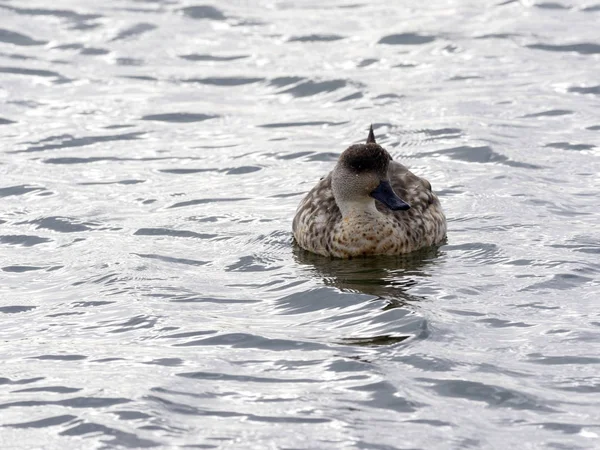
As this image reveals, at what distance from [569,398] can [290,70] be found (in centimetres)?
1092

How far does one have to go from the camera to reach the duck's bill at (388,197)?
12.4m

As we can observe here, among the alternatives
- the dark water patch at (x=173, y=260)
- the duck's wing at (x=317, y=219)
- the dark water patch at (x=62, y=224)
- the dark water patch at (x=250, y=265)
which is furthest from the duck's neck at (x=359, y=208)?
the dark water patch at (x=62, y=224)

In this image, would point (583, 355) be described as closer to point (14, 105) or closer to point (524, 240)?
point (524, 240)

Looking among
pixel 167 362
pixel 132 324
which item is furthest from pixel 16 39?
pixel 167 362

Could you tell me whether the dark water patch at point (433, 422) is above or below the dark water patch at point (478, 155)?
below

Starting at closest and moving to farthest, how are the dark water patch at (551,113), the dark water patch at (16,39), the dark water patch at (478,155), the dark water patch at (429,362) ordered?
the dark water patch at (429,362) < the dark water patch at (478,155) < the dark water patch at (551,113) < the dark water patch at (16,39)

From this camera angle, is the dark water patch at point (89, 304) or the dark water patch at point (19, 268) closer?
the dark water patch at point (89, 304)

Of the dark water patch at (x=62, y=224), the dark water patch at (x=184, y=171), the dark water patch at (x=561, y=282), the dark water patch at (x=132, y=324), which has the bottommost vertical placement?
the dark water patch at (x=561, y=282)

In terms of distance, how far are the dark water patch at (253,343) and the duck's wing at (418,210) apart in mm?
2992

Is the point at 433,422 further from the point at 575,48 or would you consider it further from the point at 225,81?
the point at 575,48

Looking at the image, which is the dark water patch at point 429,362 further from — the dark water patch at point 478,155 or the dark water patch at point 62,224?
the dark water patch at point 478,155

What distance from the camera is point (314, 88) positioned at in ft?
60.0

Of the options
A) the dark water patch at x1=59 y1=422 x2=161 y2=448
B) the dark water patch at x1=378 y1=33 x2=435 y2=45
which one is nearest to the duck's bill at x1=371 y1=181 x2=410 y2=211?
the dark water patch at x1=59 y1=422 x2=161 y2=448

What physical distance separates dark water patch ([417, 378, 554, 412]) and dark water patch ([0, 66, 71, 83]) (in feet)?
36.7
